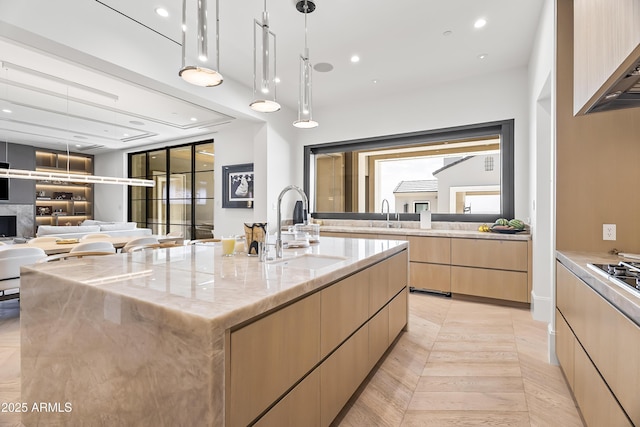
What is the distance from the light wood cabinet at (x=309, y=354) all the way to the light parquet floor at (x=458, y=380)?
187 mm

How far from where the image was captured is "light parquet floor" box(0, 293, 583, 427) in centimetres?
171

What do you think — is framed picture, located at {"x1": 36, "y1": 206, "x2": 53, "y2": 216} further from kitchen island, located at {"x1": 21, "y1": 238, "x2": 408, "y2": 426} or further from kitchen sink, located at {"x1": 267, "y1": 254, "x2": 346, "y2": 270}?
kitchen sink, located at {"x1": 267, "y1": 254, "x2": 346, "y2": 270}

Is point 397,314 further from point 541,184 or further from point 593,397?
point 541,184

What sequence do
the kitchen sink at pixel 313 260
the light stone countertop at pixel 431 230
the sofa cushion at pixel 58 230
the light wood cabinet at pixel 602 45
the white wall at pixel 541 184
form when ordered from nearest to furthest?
the light wood cabinet at pixel 602 45, the kitchen sink at pixel 313 260, the white wall at pixel 541 184, the light stone countertop at pixel 431 230, the sofa cushion at pixel 58 230

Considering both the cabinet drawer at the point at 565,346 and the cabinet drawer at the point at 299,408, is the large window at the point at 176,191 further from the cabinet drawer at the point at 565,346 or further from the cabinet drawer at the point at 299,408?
the cabinet drawer at the point at 565,346

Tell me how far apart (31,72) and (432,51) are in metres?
4.71

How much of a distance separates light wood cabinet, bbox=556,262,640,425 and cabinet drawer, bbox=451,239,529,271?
5.51ft

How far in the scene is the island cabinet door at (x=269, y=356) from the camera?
2.97 feet

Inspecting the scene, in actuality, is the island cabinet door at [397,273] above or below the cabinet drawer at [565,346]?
above

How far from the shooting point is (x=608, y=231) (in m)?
2.01

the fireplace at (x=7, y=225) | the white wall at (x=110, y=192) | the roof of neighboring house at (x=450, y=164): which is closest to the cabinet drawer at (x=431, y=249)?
the roof of neighboring house at (x=450, y=164)

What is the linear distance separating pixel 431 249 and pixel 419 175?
1.39 m

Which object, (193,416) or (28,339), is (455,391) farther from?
(28,339)

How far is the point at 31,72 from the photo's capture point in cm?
377
